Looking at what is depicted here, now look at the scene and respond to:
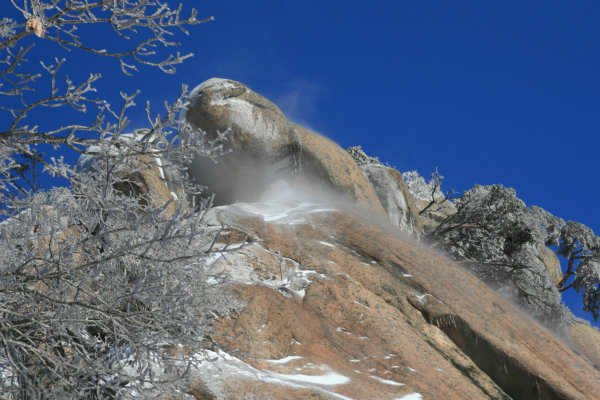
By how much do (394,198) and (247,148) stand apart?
5.86 meters

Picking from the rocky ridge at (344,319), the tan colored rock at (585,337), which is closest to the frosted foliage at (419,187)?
the tan colored rock at (585,337)

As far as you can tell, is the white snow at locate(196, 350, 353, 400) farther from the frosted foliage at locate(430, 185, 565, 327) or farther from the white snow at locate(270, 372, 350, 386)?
the frosted foliage at locate(430, 185, 565, 327)

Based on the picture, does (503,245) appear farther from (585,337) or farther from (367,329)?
(367,329)

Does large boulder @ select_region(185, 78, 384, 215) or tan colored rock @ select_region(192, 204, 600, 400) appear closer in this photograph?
tan colored rock @ select_region(192, 204, 600, 400)

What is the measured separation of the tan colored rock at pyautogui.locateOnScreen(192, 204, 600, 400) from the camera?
6.04m

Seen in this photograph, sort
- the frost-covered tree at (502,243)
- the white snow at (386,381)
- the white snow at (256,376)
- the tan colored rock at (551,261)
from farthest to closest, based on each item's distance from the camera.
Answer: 1. the tan colored rock at (551,261)
2. the frost-covered tree at (502,243)
3. the white snow at (386,381)
4. the white snow at (256,376)

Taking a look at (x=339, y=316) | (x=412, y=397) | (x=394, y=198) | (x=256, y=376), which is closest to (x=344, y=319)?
(x=339, y=316)

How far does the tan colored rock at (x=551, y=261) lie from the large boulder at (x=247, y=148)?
53.3 ft

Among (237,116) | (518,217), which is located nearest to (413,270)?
(237,116)

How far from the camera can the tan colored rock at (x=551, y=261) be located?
25844 mm

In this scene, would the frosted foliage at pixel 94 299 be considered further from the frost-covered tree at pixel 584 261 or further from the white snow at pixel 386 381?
the frost-covered tree at pixel 584 261

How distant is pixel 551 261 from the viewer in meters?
26.8

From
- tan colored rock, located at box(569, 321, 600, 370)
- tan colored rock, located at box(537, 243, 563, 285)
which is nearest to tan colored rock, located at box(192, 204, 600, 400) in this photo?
tan colored rock, located at box(569, 321, 600, 370)

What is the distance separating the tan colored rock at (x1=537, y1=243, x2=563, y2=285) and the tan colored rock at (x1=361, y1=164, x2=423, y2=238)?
11.7 metres
